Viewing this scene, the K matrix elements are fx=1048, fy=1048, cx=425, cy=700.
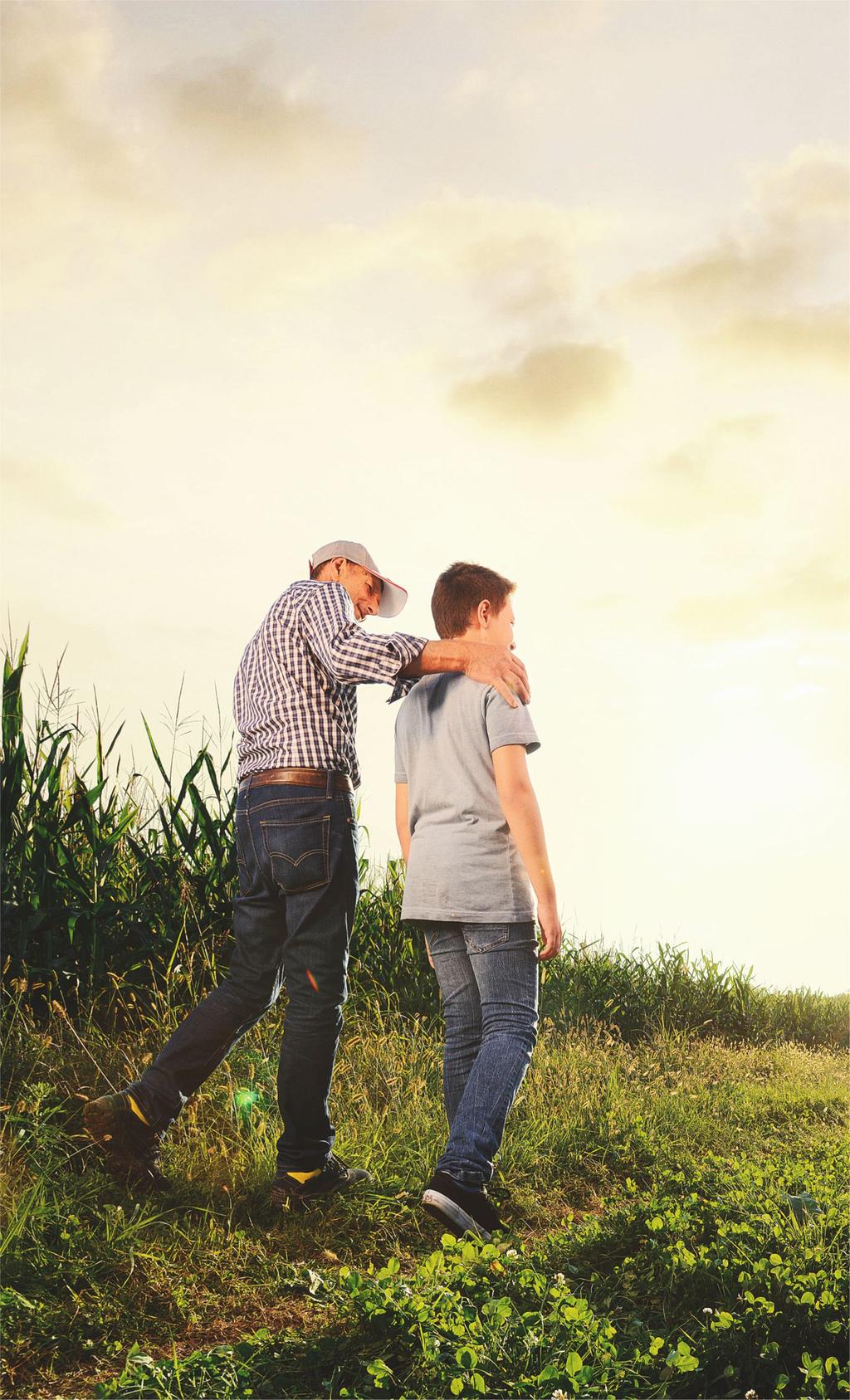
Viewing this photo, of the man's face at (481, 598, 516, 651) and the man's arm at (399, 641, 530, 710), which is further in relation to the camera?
the man's face at (481, 598, 516, 651)

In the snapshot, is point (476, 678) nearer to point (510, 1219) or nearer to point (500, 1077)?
point (500, 1077)

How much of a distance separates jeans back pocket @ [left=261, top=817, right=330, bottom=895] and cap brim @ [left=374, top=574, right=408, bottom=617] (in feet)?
3.60

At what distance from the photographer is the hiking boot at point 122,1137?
3848mm

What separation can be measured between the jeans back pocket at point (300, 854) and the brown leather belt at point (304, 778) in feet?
0.46

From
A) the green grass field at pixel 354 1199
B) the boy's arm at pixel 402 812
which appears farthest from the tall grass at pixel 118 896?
the boy's arm at pixel 402 812

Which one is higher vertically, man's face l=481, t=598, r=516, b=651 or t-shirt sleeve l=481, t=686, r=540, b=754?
man's face l=481, t=598, r=516, b=651

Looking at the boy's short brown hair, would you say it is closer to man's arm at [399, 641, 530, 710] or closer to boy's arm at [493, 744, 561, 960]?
man's arm at [399, 641, 530, 710]

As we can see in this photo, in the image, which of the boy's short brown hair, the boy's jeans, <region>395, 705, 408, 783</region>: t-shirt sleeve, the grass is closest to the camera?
the grass

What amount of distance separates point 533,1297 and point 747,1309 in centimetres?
62

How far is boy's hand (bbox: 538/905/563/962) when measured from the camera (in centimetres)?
378

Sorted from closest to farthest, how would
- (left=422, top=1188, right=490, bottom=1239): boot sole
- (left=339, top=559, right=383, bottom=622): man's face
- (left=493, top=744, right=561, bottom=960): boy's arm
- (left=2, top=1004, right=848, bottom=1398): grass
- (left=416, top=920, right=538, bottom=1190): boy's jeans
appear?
(left=2, top=1004, right=848, bottom=1398): grass → (left=422, top=1188, right=490, bottom=1239): boot sole → (left=416, top=920, right=538, bottom=1190): boy's jeans → (left=493, top=744, right=561, bottom=960): boy's arm → (left=339, top=559, right=383, bottom=622): man's face

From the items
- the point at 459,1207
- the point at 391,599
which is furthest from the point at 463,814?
the point at 459,1207

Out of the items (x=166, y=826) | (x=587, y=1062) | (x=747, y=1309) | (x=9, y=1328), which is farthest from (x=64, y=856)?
(x=747, y=1309)

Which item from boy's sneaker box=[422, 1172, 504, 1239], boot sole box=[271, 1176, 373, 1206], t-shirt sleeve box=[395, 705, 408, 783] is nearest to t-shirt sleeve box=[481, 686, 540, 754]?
t-shirt sleeve box=[395, 705, 408, 783]
